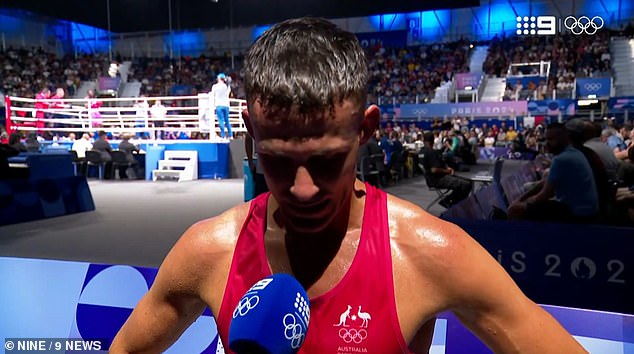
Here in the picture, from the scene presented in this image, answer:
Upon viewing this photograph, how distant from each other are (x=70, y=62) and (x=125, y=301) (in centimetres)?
2698

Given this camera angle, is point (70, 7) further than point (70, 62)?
No

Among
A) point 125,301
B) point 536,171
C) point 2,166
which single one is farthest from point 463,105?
point 125,301

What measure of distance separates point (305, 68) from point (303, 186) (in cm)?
21

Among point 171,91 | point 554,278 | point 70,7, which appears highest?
point 70,7

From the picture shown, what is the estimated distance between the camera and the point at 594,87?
16531 millimetres

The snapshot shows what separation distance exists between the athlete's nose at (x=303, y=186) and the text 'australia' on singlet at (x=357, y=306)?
21 cm

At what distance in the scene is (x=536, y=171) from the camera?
24.2 ft

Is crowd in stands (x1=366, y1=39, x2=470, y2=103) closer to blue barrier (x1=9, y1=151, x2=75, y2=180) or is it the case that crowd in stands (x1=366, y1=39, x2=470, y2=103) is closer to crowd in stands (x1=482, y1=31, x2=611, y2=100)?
crowd in stands (x1=482, y1=31, x2=611, y2=100)

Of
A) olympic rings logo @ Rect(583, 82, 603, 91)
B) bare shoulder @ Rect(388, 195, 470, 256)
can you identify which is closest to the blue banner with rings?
olympic rings logo @ Rect(583, 82, 603, 91)

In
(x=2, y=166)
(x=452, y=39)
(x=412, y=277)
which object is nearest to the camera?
(x=412, y=277)

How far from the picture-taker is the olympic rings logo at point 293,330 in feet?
2.61

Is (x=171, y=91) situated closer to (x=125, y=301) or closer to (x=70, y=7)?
(x=70, y=7)

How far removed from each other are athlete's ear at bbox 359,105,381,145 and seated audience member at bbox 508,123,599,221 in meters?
3.44

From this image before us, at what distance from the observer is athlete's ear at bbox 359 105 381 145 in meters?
0.96
